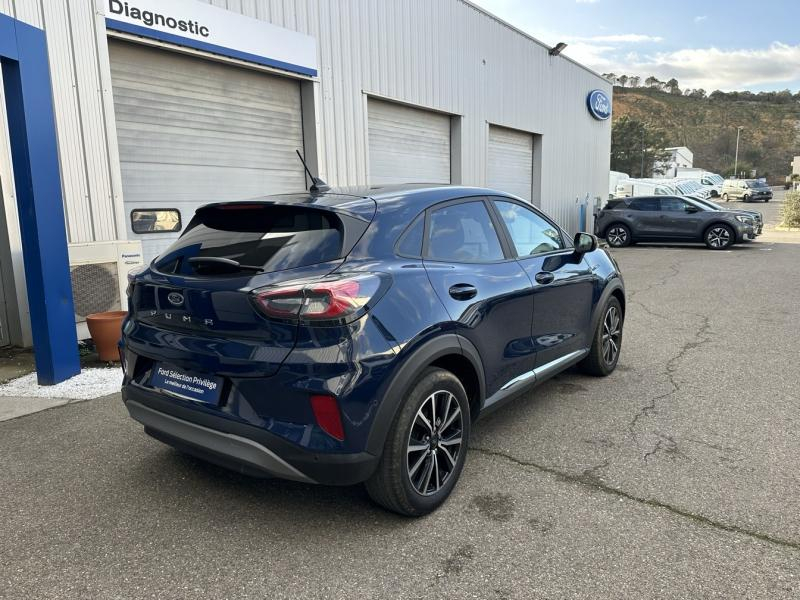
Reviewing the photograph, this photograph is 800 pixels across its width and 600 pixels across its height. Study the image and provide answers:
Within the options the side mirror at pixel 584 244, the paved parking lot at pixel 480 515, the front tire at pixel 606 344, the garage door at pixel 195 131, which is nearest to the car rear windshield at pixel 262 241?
the paved parking lot at pixel 480 515

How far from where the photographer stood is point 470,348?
10.0 feet

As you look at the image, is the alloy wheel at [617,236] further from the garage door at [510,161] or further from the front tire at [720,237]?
the garage door at [510,161]

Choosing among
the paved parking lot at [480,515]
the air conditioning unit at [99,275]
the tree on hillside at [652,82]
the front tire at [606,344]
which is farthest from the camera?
the tree on hillside at [652,82]

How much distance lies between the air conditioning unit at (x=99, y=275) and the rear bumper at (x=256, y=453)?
12.4 ft

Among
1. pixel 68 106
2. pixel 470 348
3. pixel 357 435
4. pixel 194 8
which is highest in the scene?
pixel 194 8

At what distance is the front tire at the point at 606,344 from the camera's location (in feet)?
15.7

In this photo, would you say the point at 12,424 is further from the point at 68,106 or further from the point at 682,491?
the point at 682,491

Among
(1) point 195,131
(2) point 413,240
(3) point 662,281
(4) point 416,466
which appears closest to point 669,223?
(3) point 662,281

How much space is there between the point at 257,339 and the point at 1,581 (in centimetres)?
145

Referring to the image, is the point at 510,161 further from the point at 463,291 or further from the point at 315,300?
the point at 315,300

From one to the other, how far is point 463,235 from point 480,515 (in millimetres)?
1540

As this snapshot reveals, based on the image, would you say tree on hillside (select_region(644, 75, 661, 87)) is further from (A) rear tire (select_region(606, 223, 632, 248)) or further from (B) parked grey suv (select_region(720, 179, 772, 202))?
(A) rear tire (select_region(606, 223, 632, 248))

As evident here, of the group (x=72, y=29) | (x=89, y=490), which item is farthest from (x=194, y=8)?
(x=89, y=490)

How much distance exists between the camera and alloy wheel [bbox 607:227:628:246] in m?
17.8
